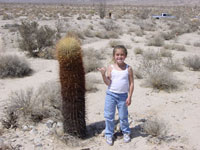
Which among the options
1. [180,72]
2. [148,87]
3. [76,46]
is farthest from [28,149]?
[180,72]

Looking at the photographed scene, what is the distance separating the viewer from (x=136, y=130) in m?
4.74

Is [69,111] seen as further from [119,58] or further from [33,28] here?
[33,28]

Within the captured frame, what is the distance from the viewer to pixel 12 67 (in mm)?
8742

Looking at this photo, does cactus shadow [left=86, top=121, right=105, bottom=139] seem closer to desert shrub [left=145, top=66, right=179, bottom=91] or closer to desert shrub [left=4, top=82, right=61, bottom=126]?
desert shrub [left=4, top=82, right=61, bottom=126]

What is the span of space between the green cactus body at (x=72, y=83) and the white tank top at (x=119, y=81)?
546mm

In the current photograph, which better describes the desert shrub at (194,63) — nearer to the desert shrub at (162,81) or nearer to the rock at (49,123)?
the desert shrub at (162,81)

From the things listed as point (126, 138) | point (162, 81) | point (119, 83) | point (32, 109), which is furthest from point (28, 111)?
point (162, 81)

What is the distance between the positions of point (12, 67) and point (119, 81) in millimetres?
6254

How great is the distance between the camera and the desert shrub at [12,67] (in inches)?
341

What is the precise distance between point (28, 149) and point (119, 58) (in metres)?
2.42

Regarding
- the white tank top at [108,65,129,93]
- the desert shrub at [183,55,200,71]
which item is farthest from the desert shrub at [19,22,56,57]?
the white tank top at [108,65,129,93]

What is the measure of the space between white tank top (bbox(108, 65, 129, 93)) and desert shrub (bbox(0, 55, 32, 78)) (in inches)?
234

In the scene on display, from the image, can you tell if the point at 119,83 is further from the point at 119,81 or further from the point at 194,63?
the point at 194,63

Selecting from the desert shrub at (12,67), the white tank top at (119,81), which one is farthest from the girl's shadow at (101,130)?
the desert shrub at (12,67)
